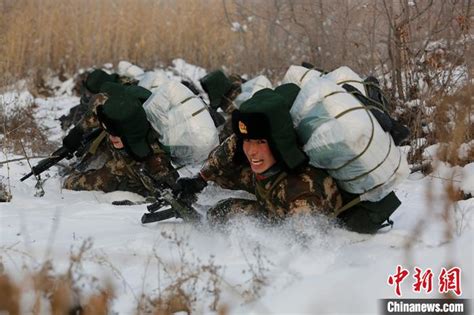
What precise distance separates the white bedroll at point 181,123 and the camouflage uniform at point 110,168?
11cm

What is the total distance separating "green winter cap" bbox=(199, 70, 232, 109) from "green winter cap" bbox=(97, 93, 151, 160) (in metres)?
1.54

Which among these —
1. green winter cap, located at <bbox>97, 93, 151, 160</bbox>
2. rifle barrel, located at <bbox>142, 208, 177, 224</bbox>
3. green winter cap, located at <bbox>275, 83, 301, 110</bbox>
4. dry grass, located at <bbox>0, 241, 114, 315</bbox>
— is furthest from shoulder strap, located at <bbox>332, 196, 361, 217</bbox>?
green winter cap, located at <bbox>97, 93, 151, 160</bbox>

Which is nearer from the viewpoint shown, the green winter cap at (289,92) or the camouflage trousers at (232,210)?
the camouflage trousers at (232,210)

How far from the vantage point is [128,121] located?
445 centimetres

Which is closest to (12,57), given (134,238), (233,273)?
(134,238)

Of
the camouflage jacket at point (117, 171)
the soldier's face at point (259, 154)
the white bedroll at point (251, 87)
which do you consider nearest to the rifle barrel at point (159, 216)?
the soldier's face at point (259, 154)

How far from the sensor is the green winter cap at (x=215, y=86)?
20.1ft

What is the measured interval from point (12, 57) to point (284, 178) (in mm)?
8011

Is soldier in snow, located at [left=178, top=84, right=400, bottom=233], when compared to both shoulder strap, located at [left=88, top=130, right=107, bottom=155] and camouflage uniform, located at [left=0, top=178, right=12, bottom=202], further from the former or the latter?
shoulder strap, located at [left=88, top=130, right=107, bottom=155]

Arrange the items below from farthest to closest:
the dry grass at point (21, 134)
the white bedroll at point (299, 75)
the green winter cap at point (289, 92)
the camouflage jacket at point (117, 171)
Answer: the dry grass at point (21, 134)
the white bedroll at point (299, 75)
the camouflage jacket at point (117, 171)
the green winter cap at point (289, 92)

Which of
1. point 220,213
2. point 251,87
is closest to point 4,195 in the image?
point 220,213

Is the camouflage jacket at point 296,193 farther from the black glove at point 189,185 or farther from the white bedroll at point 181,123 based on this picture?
the white bedroll at point 181,123

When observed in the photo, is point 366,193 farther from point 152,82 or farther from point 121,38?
point 121,38

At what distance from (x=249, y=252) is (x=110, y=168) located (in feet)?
7.54
